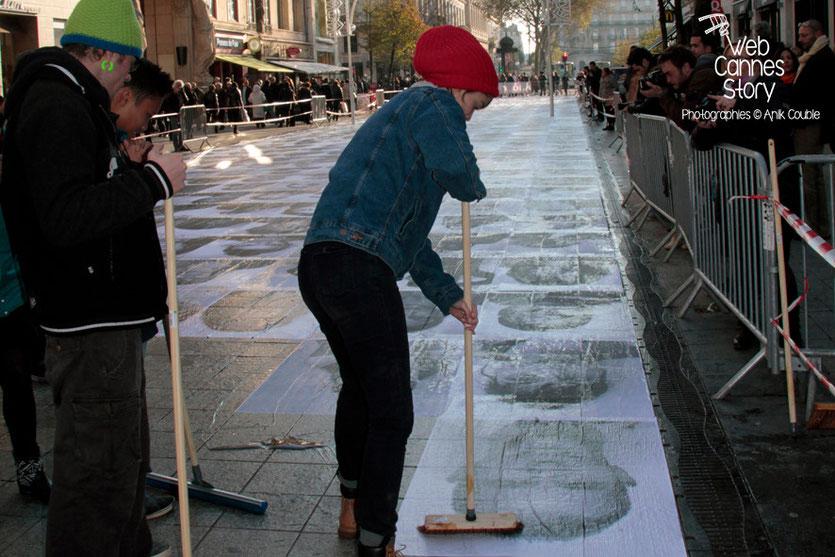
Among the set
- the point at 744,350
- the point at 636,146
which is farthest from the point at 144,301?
the point at 636,146

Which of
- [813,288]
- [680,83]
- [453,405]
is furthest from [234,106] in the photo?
[453,405]

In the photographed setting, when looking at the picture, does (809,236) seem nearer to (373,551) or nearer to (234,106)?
(373,551)

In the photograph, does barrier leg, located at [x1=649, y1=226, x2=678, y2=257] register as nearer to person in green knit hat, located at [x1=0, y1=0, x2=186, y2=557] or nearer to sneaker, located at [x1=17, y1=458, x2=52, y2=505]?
sneaker, located at [x1=17, y1=458, x2=52, y2=505]

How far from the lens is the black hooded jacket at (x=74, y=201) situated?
2387 millimetres

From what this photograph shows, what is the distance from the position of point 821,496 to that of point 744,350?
1988mm

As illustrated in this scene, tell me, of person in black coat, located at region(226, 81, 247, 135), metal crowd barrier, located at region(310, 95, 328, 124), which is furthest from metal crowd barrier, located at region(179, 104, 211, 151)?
metal crowd barrier, located at region(310, 95, 328, 124)

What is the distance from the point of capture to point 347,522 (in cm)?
340

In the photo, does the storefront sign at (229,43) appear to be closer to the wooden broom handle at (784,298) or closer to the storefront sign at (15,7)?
the storefront sign at (15,7)

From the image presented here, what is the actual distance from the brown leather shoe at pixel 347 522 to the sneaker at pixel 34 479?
135 cm

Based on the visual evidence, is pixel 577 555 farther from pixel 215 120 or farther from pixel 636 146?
pixel 215 120

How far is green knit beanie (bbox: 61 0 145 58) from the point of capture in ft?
8.53

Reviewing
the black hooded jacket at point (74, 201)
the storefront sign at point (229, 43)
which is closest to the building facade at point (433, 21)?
the storefront sign at point (229, 43)

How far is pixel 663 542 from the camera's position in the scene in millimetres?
3361

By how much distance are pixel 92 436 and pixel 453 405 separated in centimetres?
255
